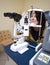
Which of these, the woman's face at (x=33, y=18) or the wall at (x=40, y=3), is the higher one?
the wall at (x=40, y=3)

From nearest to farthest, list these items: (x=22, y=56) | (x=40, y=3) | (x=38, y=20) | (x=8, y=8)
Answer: (x=22, y=56) < (x=38, y=20) < (x=40, y=3) < (x=8, y=8)

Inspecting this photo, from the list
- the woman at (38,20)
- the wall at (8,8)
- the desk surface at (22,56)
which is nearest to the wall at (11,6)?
the wall at (8,8)

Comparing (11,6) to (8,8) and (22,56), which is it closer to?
(8,8)

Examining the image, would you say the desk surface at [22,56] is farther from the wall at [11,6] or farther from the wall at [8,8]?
the wall at [8,8]

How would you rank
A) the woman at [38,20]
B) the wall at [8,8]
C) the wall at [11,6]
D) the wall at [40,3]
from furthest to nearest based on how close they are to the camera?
the wall at [8,8], the wall at [11,6], the wall at [40,3], the woman at [38,20]

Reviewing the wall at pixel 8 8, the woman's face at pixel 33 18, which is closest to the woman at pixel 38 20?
the woman's face at pixel 33 18

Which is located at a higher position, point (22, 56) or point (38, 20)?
point (38, 20)

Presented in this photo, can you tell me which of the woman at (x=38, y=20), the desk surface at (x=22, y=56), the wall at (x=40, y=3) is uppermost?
the wall at (x=40, y=3)

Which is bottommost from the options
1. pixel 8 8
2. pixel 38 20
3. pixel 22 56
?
pixel 22 56

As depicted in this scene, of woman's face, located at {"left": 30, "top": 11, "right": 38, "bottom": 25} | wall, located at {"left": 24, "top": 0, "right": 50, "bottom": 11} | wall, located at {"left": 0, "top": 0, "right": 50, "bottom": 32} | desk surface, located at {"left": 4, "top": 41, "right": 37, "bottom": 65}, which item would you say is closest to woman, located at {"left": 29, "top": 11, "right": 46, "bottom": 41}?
woman's face, located at {"left": 30, "top": 11, "right": 38, "bottom": 25}

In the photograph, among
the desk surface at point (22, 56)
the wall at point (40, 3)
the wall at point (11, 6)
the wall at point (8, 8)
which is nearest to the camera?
A: the desk surface at point (22, 56)

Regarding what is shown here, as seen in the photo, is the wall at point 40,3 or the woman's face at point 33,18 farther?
the wall at point 40,3

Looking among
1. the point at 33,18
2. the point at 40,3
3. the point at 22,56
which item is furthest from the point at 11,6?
the point at 22,56

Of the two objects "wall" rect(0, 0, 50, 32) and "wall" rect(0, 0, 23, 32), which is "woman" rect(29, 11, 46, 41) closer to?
"wall" rect(0, 0, 50, 32)
